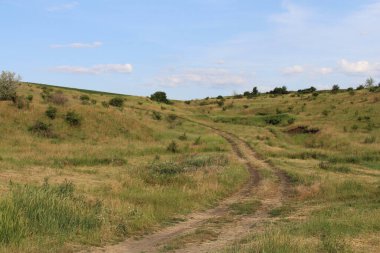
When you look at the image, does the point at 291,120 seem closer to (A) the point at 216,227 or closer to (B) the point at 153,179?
(B) the point at 153,179

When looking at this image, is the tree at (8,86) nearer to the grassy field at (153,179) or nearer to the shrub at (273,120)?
the grassy field at (153,179)

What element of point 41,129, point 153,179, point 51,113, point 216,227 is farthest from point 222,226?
point 51,113

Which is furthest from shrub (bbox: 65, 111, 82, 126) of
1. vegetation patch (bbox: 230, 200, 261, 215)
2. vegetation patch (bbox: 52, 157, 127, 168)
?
vegetation patch (bbox: 230, 200, 261, 215)

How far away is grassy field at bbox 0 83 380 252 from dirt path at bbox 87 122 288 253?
1.40 feet

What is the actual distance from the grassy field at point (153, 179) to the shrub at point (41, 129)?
0.08 m

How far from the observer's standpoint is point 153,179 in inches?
810

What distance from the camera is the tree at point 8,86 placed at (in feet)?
140

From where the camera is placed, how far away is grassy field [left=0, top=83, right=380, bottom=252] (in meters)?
11.0

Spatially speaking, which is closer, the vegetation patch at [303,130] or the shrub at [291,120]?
the vegetation patch at [303,130]

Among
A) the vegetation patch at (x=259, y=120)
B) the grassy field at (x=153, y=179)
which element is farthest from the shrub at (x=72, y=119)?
the vegetation patch at (x=259, y=120)

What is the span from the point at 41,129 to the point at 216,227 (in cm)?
2682

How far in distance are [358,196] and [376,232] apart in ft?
26.3

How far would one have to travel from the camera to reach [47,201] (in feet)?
40.2

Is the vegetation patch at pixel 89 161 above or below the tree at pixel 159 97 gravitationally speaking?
below
